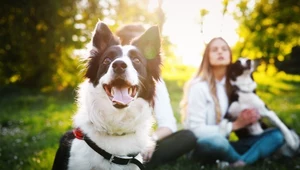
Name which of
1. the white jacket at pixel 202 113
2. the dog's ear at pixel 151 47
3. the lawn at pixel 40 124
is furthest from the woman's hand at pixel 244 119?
the dog's ear at pixel 151 47

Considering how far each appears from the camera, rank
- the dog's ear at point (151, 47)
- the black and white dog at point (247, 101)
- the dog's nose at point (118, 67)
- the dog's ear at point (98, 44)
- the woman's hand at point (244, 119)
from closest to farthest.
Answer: the dog's nose at point (118, 67)
the dog's ear at point (98, 44)
the dog's ear at point (151, 47)
the woman's hand at point (244, 119)
the black and white dog at point (247, 101)

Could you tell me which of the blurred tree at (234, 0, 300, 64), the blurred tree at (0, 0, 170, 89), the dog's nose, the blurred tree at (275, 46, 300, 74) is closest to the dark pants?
the dog's nose

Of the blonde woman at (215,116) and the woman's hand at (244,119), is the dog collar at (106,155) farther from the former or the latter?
the woman's hand at (244,119)

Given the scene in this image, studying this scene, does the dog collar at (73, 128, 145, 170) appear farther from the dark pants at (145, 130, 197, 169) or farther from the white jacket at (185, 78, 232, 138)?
the white jacket at (185, 78, 232, 138)

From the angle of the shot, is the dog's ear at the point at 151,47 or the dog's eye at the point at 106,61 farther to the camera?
the dog's ear at the point at 151,47

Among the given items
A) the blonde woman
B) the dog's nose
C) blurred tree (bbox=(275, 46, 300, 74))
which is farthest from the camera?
blurred tree (bbox=(275, 46, 300, 74))

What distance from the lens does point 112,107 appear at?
298 centimetres

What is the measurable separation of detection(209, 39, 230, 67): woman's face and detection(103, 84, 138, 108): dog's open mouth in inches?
83.8

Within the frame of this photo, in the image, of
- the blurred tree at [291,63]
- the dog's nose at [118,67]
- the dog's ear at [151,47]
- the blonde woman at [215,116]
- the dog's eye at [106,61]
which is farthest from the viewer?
the blurred tree at [291,63]

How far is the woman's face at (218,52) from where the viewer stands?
15.5ft

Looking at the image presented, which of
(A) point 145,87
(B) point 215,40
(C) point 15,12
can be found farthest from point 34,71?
(A) point 145,87

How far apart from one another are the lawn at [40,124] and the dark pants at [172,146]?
13 centimetres

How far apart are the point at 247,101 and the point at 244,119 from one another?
0.58 m

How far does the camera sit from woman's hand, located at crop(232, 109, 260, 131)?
4746 millimetres
